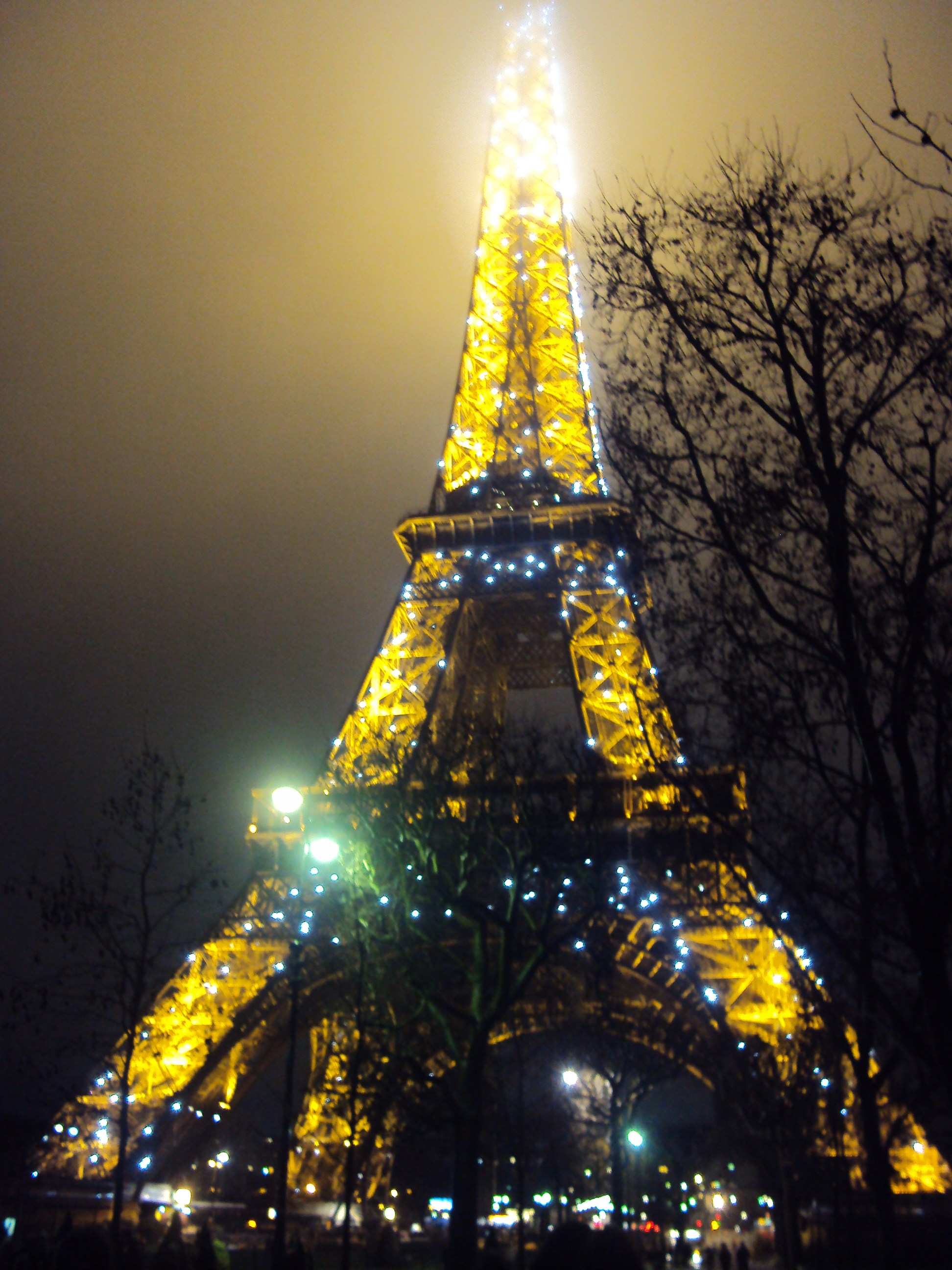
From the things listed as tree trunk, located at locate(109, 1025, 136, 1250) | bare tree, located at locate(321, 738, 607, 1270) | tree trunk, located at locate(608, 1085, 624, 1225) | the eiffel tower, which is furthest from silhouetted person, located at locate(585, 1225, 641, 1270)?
tree trunk, located at locate(608, 1085, 624, 1225)

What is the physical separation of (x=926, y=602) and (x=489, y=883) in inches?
836

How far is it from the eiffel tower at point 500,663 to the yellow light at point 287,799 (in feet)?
0.77

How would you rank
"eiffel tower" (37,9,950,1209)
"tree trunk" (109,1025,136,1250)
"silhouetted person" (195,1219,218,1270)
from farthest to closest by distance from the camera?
"eiffel tower" (37,9,950,1209) < "tree trunk" (109,1025,136,1250) < "silhouetted person" (195,1219,218,1270)

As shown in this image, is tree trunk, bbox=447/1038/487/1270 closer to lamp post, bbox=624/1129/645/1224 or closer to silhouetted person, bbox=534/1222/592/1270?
silhouetted person, bbox=534/1222/592/1270

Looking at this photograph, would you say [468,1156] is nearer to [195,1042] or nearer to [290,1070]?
[290,1070]

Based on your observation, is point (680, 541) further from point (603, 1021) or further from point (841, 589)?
point (603, 1021)

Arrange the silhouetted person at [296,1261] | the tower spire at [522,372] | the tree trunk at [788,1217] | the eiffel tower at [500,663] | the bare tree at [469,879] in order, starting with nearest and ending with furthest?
the silhouetted person at [296,1261]
the bare tree at [469,879]
the tree trunk at [788,1217]
the eiffel tower at [500,663]
the tower spire at [522,372]

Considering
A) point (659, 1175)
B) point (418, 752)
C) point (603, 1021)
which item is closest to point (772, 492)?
point (418, 752)

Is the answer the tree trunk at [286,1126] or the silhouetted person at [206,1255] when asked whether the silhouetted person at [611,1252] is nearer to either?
the silhouetted person at [206,1255]

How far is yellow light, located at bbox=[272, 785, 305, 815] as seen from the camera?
1169 inches

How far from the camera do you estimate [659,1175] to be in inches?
3191

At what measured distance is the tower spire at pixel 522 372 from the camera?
3872cm

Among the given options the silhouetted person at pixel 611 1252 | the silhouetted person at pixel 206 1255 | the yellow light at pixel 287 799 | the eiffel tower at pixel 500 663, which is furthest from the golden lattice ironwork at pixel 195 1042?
the silhouetted person at pixel 611 1252

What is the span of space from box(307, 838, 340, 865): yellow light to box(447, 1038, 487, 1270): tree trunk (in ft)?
16.1
